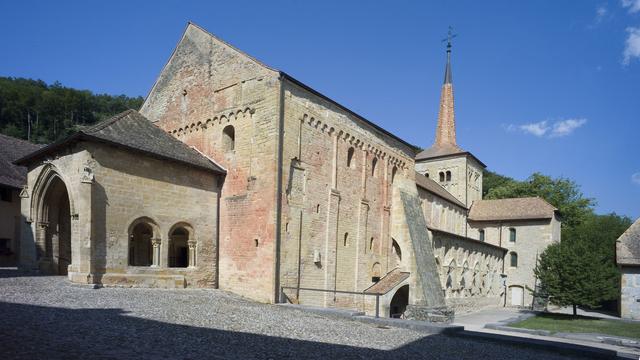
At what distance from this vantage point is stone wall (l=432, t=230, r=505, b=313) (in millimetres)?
27703

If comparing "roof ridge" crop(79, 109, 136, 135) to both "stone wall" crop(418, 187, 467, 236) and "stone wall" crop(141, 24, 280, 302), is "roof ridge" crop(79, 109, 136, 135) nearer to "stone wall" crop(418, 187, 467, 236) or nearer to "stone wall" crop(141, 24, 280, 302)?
"stone wall" crop(141, 24, 280, 302)

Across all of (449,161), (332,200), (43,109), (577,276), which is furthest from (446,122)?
(43,109)

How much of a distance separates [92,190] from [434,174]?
37.6 metres

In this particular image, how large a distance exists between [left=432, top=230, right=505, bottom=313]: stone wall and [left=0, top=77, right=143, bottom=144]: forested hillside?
159 feet

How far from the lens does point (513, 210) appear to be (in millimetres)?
40000

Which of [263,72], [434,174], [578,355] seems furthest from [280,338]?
[434,174]

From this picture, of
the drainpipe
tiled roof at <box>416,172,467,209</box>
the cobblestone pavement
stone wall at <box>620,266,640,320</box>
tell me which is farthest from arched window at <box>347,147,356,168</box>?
stone wall at <box>620,266,640,320</box>

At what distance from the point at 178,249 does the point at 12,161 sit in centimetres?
1256

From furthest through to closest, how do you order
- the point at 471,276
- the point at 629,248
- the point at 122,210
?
the point at 471,276 → the point at 629,248 → the point at 122,210

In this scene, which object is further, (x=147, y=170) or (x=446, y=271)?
(x=446, y=271)

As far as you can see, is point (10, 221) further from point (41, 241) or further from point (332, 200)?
point (332, 200)

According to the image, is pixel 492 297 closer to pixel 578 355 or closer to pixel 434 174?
pixel 434 174

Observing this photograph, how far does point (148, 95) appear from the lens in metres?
22.0

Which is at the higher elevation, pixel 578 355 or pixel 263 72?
pixel 263 72
